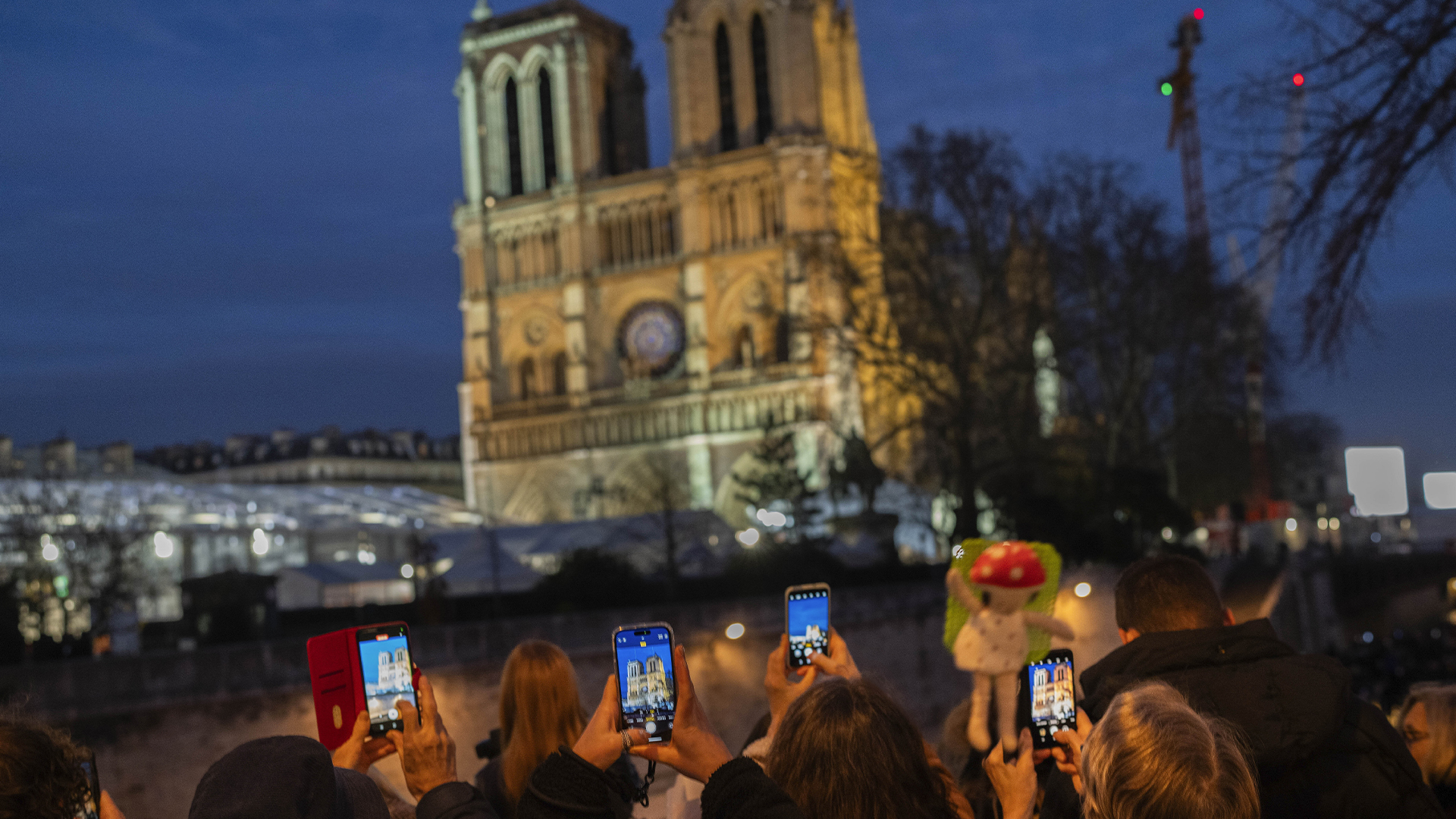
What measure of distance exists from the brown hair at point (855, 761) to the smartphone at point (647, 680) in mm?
410

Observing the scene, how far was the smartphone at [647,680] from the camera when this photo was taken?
3.55 m

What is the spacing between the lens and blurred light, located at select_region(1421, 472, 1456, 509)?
95812 millimetres

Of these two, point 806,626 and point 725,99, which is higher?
point 725,99

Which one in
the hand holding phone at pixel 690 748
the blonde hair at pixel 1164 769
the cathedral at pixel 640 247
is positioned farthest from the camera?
the cathedral at pixel 640 247

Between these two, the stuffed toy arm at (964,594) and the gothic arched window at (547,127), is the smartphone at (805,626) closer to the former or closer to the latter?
the stuffed toy arm at (964,594)

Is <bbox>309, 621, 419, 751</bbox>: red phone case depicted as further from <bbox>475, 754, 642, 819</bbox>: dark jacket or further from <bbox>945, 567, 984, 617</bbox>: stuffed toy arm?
<bbox>945, 567, 984, 617</bbox>: stuffed toy arm

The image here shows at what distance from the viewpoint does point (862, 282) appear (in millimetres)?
33188

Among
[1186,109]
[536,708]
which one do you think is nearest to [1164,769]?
[536,708]

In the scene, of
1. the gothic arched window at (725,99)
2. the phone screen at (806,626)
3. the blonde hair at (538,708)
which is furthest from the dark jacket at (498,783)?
the gothic arched window at (725,99)

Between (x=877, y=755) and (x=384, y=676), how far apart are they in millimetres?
1584

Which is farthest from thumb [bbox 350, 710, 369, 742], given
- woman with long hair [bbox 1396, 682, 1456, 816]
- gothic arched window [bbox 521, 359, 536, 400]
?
gothic arched window [bbox 521, 359, 536, 400]

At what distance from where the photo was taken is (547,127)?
61.7m

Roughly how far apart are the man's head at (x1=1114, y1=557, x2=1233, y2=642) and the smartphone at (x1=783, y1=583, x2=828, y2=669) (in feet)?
3.05

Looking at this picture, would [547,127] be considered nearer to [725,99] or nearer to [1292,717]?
[725,99]
